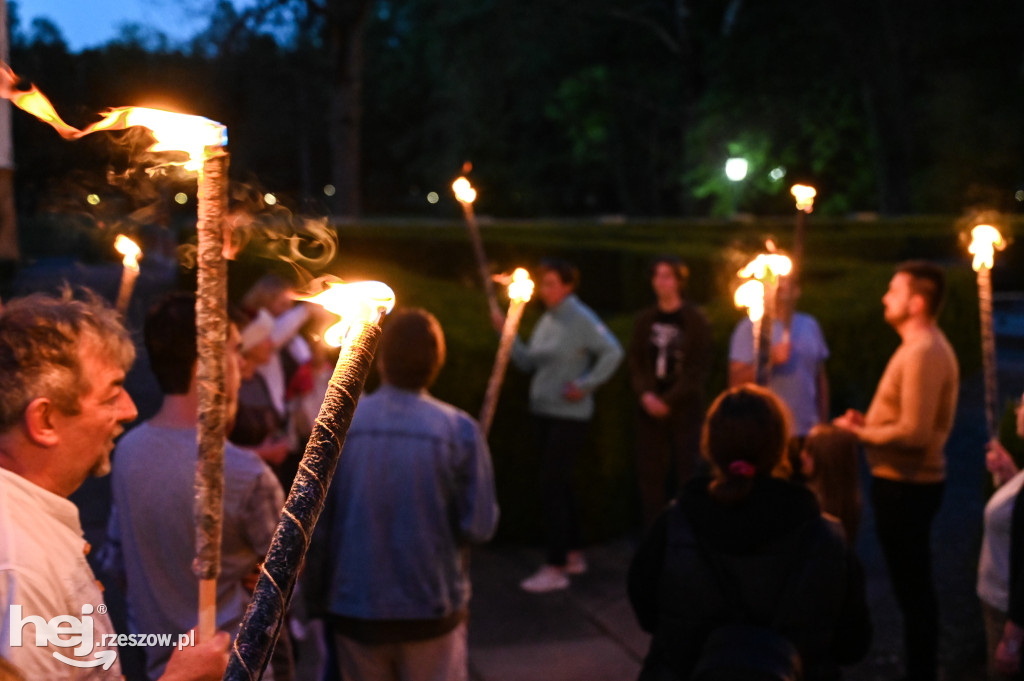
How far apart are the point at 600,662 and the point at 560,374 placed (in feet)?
5.88

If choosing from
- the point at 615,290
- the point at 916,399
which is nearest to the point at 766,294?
the point at 916,399

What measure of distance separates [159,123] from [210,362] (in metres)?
0.37

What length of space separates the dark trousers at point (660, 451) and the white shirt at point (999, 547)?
2.89 m

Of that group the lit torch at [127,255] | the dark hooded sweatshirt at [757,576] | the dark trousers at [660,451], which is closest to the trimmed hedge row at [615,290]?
the lit torch at [127,255]

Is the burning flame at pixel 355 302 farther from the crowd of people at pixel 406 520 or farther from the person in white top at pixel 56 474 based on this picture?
the person in white top at pixel 56 474

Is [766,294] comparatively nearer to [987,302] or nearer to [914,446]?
[987,302]

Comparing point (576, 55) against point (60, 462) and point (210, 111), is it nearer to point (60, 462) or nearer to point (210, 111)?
point (210, 111)

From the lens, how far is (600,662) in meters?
4.94

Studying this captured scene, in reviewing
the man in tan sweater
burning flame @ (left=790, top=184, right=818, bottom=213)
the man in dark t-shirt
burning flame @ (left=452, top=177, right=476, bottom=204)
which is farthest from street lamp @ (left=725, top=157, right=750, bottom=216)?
burning flame @ (left=790, top=184, right=818, bottom=213)

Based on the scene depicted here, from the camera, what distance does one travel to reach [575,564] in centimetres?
619

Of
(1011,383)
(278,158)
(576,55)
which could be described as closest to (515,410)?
(1011,383)

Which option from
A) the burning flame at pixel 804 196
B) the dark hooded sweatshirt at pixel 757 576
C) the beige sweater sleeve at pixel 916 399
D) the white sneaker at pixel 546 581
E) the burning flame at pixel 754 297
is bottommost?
the white sneaker at pixel 546 581

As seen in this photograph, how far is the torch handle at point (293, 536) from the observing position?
104 centimetres

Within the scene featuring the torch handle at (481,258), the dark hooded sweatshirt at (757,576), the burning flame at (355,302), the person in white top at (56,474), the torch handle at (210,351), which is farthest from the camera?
the torch handle at (481,258)
